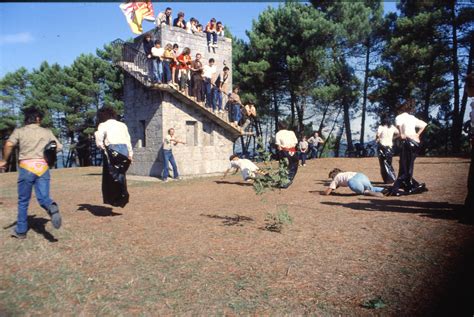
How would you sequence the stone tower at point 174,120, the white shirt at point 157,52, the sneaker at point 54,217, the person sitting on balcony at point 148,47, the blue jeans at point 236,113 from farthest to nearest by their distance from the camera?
the blue jeans at point 236,113, the stone tower at point 174,120, the person sitting on balcony at point 148,47, the white shirt at point 157,52, the sneaker at point 54,217

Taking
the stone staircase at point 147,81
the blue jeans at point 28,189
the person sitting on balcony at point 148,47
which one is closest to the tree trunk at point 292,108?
the stone staircase at point 147,81

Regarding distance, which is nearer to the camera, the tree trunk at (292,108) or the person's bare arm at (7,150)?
the person's bare arm at (7,150)

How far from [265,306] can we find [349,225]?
116 inches

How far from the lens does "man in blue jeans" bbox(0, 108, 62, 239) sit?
5.00m

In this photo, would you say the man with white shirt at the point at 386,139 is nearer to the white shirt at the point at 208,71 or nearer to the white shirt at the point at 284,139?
the white shirt at the point at 284,139

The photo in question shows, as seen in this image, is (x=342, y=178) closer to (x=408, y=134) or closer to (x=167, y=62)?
(x=408, y=134)

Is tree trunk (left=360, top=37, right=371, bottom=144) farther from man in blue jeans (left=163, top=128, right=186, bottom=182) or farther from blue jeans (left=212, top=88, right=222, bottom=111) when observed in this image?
man in blue jeans (left=163, top=128, right=186, bottom=182)

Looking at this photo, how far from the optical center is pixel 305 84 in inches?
1127

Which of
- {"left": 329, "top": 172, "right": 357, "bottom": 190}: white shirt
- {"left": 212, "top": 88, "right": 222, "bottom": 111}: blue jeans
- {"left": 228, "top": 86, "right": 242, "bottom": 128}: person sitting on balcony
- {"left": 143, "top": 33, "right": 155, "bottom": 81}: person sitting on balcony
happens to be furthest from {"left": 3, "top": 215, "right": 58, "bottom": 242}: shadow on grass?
{"left": 228, "top": 86, "right": 242, "bottom": 128}: person sitting on balcony

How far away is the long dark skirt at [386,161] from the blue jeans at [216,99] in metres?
8.19

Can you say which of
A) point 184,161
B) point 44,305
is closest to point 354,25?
point 184,161

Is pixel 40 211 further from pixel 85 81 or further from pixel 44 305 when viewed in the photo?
pixel 85 81

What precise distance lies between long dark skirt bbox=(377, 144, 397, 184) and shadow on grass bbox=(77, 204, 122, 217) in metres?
6.87

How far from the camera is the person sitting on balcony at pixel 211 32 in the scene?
672 inches
